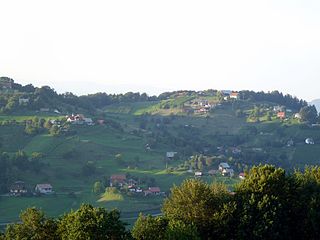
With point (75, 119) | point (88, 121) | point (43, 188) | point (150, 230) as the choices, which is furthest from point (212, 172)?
point (150, 230)

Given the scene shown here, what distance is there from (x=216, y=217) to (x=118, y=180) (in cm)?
4418

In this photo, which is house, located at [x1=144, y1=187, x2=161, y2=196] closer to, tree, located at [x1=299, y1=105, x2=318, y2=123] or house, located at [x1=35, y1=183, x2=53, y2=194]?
house, located at [x1=35, y1=183, x2=53, y2=194]

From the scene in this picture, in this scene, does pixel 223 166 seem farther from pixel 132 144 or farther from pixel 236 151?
pixel 236 151

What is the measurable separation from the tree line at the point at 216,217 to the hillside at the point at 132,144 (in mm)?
32191

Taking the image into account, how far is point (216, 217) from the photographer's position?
25.7 meters

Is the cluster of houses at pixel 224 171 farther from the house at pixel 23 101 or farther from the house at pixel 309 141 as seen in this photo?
the house at pixel 23 101

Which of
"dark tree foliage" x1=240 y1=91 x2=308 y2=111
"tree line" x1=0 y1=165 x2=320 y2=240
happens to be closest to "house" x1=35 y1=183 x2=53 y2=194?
"tree line" x1=0 y1=165 x2=320 y2=240

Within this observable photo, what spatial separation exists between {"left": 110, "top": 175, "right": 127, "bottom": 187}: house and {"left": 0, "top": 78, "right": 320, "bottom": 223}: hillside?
28.0 inches

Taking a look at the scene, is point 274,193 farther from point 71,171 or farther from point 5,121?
point 5,121

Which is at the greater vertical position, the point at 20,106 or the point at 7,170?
the point at 20,106

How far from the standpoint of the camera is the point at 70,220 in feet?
75.3

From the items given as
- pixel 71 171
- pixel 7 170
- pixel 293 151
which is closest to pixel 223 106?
pixel 293 151

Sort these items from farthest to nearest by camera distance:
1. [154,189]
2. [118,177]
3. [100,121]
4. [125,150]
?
[100,121], [125,150], [118,177], [154,189]

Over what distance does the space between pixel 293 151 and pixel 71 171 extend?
4298 cm
